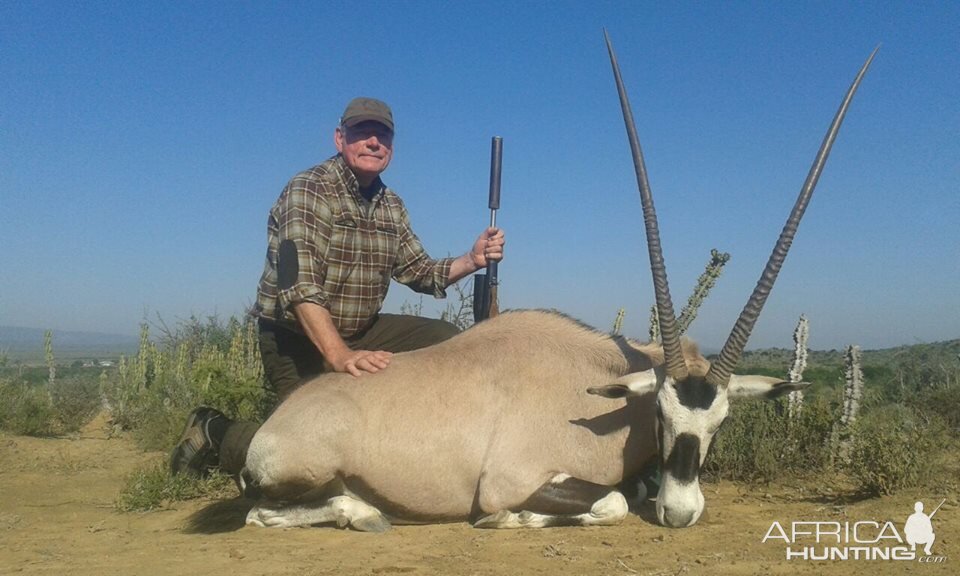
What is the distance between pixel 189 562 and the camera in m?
4.09

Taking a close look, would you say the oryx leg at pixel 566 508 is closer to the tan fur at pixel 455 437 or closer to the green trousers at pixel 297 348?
the tan fur at pixel 455 437

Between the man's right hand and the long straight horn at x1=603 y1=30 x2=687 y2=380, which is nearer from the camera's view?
the long straight horn at x1=603 y1=30 x2=687 y2=380

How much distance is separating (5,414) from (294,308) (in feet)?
19.9

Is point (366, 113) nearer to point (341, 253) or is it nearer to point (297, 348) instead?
point (341, 253)

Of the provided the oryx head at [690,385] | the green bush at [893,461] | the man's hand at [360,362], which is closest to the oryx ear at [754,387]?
the oryx head at [690,385]

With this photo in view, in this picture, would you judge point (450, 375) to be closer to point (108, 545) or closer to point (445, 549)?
point (445, 549)

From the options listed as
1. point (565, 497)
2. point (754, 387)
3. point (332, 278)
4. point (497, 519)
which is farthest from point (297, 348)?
point (754, 387)

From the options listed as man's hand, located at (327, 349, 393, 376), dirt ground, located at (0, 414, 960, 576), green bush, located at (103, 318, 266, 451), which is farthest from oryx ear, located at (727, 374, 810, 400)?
green bush, located at (103, 318, 266, 451)

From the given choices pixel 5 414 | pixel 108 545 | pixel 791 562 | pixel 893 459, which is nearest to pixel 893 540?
pixel 791 562

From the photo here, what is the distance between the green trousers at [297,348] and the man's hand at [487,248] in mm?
660

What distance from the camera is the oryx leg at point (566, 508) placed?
448cm

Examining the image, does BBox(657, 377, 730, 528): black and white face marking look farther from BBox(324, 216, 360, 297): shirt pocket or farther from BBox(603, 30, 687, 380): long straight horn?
BBox(324, 216, 360, 297): shirt pocket

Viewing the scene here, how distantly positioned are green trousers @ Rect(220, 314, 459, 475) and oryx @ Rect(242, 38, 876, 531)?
0.69 meters

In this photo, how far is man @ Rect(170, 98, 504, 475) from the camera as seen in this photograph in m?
5.35
